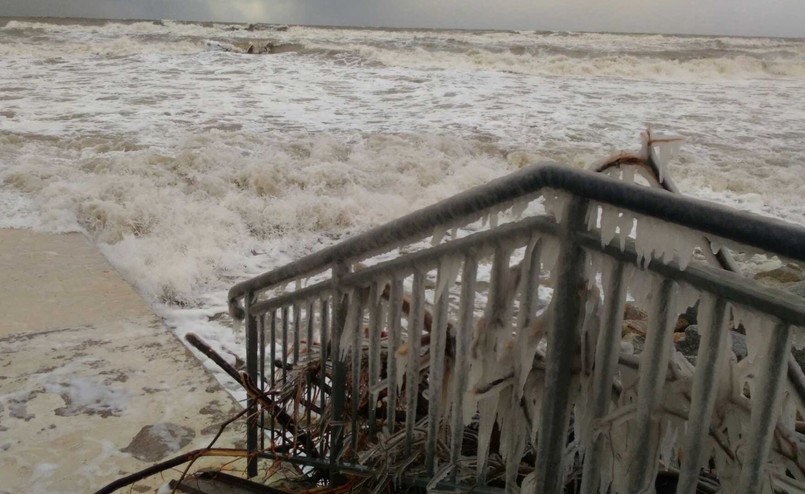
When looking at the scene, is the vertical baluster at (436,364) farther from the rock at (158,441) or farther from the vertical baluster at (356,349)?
the rock at (158,441)

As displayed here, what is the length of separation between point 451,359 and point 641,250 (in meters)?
0.82

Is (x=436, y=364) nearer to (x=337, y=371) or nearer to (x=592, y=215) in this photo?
(x=337, y=371)

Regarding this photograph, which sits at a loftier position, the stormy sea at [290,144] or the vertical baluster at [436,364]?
the vertical baluster at [436,364]

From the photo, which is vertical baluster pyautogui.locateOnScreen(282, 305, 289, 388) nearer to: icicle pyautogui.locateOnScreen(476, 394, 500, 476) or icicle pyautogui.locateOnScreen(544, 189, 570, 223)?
icicle pyautogui.locateOnScreen(476, 394, 500, 476)

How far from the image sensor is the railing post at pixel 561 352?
1484mm

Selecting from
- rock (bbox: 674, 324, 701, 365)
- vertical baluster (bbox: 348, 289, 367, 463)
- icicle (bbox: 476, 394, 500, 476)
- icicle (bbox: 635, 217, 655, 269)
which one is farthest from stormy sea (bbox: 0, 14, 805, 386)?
icicle (bbox: 635, 217, 655, 269)

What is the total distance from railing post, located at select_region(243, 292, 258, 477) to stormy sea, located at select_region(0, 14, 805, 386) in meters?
1.58

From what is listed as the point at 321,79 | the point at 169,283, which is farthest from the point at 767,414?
the point at 321,79

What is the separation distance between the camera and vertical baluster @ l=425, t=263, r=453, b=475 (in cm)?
189

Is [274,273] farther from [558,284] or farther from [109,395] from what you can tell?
[109,395]

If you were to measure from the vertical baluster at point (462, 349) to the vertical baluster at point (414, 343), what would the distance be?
0.15 m

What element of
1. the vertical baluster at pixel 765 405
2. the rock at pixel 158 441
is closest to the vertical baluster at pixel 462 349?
the vertical baluster at pixel 765 405

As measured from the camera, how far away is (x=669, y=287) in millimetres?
1358

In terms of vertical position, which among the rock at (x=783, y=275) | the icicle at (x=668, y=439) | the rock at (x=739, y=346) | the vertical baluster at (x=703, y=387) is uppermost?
the vertical baluster at (x=703, y=387)
